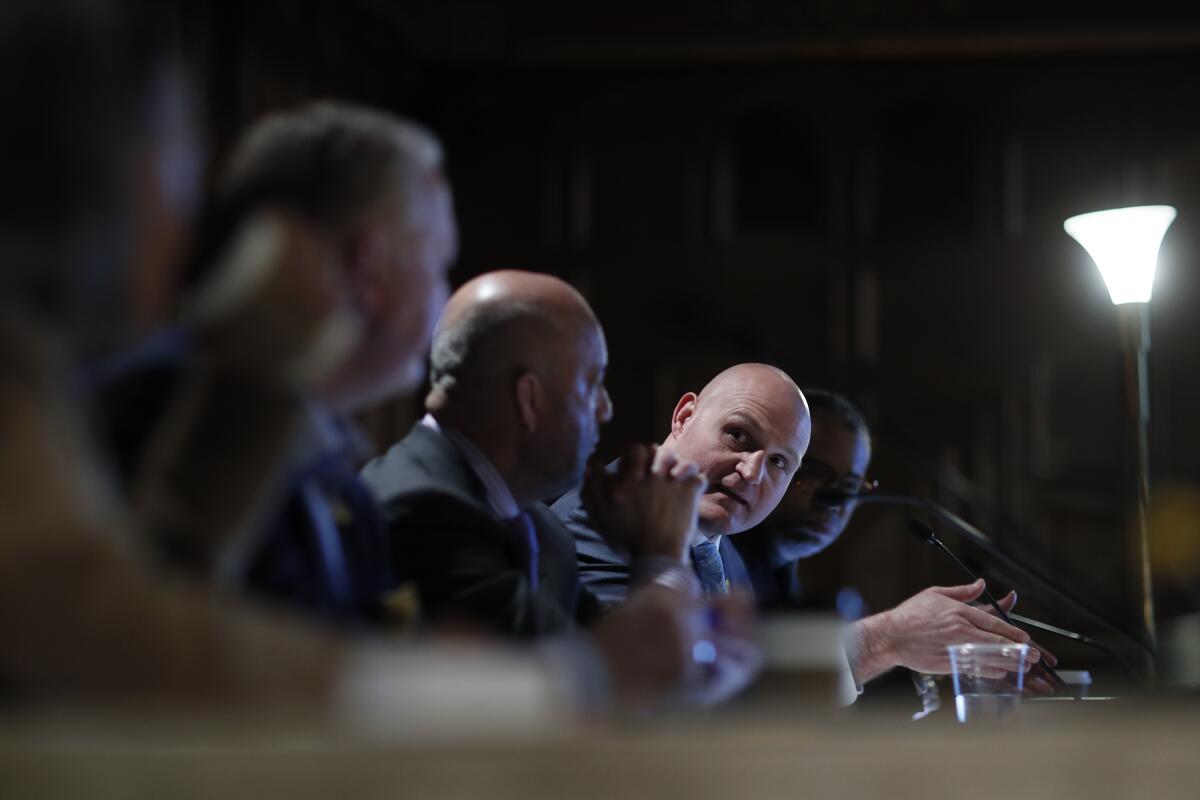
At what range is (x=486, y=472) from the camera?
190 cm

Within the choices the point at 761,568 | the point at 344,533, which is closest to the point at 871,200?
the point at 761,568

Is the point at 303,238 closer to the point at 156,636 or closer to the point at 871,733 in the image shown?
the point at 156,636

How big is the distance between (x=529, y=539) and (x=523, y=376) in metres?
0.24

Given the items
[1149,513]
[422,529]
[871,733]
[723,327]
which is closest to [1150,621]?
[1149,513]

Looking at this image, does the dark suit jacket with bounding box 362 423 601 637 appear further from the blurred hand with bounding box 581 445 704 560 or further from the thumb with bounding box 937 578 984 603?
the thumb with bounding box 937 578 984 603

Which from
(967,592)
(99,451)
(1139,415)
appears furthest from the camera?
(1139,415)

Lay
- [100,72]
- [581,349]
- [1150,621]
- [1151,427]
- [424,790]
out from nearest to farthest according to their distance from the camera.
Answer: [424,790] < [100,72] < [581,349] < [1150,621] < [1151,427]

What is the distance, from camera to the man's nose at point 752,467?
8.63ft

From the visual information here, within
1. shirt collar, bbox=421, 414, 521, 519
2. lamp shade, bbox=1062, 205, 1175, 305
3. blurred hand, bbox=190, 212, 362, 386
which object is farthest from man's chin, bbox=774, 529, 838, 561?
blurred hand, bbox=190, 212, 362, 386

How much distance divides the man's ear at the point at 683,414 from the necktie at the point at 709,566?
0.28m

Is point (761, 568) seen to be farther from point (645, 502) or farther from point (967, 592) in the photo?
Answer: point (645, 502)

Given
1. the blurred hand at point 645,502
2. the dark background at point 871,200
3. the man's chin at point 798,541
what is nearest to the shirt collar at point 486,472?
the blurred hand at point 645,502

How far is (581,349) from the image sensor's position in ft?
6.23

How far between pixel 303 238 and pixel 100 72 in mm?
207
